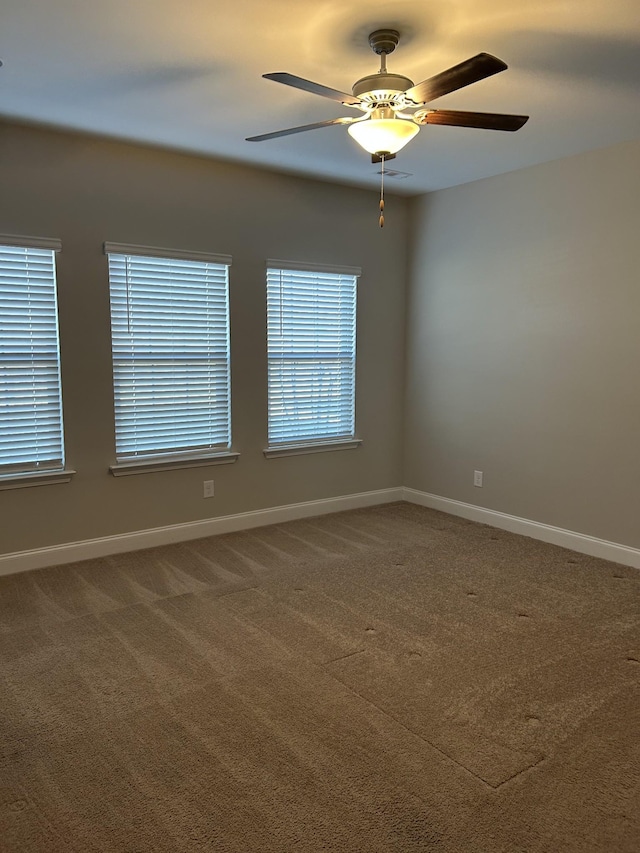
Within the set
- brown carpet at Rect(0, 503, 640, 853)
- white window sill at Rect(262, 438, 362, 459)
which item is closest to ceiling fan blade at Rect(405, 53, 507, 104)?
brown carpet at Rect(0, 503, 640, 853)

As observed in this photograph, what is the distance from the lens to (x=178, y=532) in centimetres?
456

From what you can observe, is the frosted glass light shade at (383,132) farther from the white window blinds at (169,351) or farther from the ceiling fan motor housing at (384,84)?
the white window blinds at (169,351)

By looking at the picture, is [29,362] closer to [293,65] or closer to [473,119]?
[293,65]

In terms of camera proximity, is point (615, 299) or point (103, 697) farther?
point (615, 299)

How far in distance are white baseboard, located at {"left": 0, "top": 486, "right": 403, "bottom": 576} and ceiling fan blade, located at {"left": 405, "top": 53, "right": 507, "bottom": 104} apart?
127 inches

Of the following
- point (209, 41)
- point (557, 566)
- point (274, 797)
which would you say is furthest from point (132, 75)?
point (557, 566)

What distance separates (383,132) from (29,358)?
2541 mm

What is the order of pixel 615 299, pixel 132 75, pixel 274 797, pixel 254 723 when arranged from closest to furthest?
pixel 274 797 → pixel 254 723 → pixel 132 75 → pixel 615 299

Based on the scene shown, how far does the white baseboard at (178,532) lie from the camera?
3996 mm

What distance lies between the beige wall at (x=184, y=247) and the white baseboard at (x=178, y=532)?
0.05 metres

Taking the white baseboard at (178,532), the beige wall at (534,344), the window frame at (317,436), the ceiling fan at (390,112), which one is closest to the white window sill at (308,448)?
the window frame at (317,436)

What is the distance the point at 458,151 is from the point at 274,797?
376 cm

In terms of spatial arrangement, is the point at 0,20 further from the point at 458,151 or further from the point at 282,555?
the point at 282,555

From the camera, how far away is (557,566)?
4105mm
